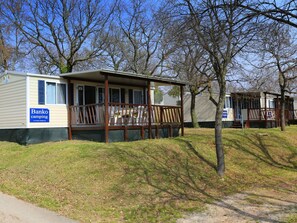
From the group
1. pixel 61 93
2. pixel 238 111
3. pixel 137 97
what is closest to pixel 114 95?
pixel 137 97

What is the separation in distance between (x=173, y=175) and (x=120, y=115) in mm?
6549

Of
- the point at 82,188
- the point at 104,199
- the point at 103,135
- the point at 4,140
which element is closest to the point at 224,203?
the point at 104,199

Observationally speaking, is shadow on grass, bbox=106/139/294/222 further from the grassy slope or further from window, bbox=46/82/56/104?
window, bbox=46/82/56/104

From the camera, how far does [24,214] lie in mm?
7344

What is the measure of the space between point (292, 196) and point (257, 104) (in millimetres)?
25754

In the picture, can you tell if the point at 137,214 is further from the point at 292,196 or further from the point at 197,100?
the point at 197,100

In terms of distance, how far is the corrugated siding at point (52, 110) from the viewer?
15.5m

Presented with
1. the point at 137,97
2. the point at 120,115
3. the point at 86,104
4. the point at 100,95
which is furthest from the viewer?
the point at 137,97

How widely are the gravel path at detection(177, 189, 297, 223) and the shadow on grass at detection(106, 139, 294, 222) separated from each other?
55mm

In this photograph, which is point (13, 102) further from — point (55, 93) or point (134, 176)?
point (134, 176)

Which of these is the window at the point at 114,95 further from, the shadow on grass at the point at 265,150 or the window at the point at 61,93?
the shadow on grass at the point at 265,150

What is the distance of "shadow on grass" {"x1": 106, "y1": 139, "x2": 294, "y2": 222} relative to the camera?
8.95 meters

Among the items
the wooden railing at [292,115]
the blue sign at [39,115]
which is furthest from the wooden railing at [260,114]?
the blue sign at [39,115]

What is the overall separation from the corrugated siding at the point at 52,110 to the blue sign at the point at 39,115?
0.16 m
